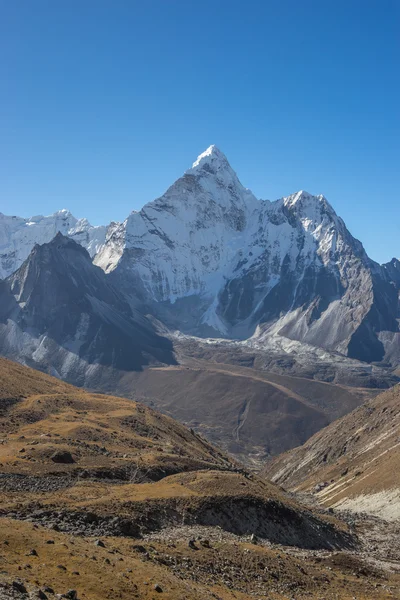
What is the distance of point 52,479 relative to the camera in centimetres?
6456

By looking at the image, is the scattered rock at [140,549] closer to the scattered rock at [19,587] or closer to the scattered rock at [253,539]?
the scattered rock at [19,587]

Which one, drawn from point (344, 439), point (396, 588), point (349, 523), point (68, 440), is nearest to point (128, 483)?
point (68, 440)

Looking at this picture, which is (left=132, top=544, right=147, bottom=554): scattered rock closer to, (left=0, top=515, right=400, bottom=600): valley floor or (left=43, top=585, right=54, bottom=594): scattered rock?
(left=0, top=515, right=400, bottom=600): valley floor

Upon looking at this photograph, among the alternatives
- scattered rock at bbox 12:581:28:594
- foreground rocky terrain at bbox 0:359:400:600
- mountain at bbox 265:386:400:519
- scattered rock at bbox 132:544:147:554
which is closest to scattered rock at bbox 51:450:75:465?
foreground rocky terrain at bbox 0:359:400:600

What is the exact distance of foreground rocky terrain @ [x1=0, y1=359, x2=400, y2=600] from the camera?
36444 millimetres

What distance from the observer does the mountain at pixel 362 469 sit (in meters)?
122

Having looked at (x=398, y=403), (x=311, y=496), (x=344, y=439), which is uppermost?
(x=398, y=403)

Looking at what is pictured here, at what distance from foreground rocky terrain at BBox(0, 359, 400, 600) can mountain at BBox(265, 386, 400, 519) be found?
2780cm

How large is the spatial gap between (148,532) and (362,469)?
108 meters

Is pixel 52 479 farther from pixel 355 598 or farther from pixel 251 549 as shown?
pixel 355 598

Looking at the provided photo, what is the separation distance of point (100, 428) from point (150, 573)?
60.8m

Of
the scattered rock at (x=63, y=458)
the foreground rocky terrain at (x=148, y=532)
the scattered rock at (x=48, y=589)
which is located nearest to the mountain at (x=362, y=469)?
the foreground rocky terrain at (x=148, y=532)

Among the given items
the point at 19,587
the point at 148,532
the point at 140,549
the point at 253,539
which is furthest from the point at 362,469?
the point at 19,587

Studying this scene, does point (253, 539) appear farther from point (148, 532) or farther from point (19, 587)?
point (19, 587)
